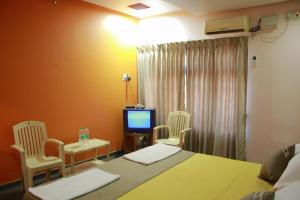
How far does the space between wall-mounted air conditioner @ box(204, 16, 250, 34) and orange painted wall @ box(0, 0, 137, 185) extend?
173 centimetres

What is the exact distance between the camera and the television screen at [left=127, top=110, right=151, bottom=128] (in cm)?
451

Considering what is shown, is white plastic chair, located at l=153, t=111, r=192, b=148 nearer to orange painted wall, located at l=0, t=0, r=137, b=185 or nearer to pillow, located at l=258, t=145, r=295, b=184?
orange painted wall, located at l=0, t=0, r=137, b=185

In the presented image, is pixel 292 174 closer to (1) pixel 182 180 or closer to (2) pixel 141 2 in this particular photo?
(1) pixel 182 180

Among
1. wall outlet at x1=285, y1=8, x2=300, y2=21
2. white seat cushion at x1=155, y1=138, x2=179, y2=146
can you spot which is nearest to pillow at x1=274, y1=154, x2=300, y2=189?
white seat cushion at x1=155, y1=138, x2=179, y2=146

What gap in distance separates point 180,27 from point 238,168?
3.00 metres

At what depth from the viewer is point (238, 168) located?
245 centimetres

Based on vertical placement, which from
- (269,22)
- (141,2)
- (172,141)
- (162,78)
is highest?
(141,2)

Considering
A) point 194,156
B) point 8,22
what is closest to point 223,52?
point 194,156

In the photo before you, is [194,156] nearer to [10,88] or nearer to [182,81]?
[182,81]

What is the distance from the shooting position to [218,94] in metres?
4.13

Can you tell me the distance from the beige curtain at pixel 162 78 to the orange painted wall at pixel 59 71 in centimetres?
40

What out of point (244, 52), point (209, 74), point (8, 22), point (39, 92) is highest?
point (8, 22)

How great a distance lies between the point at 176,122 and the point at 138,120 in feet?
2.36

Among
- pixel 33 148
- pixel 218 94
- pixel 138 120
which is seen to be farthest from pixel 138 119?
pixel 33 148
